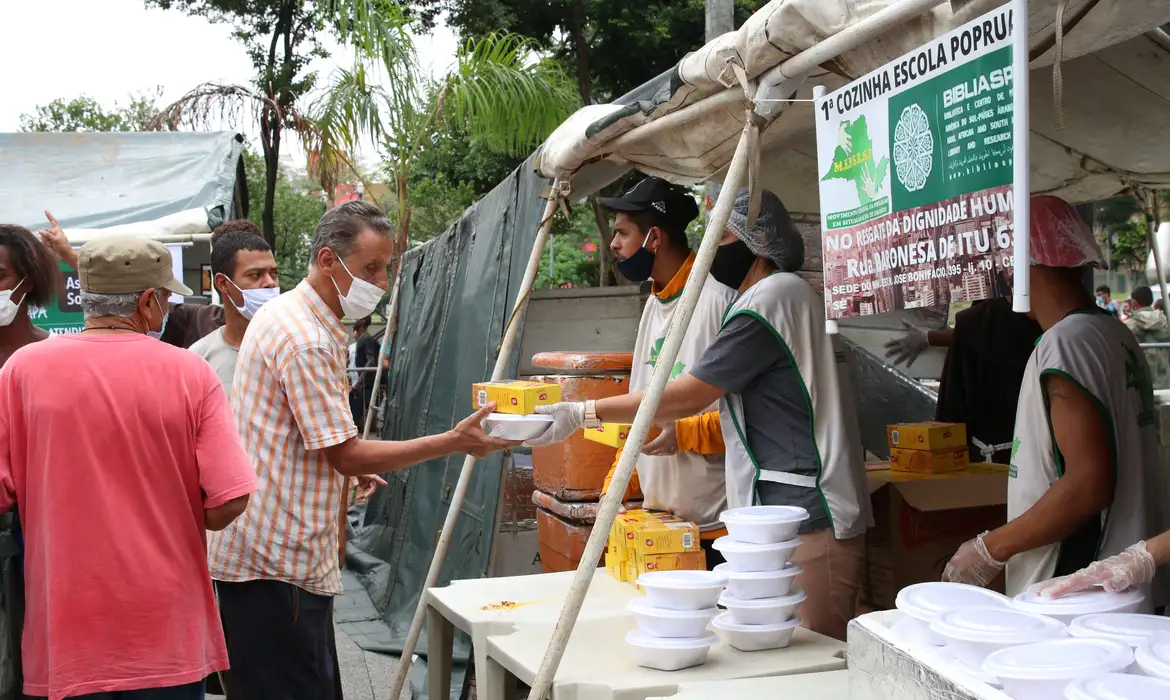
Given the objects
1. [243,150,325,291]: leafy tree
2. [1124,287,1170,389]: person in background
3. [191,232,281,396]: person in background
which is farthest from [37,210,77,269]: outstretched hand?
[243,150,325,291]: leafy tree

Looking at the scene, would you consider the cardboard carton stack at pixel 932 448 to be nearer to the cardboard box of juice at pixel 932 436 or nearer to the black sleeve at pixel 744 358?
the cardboard box of juice at pixel 932 436

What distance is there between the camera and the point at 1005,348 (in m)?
5.37

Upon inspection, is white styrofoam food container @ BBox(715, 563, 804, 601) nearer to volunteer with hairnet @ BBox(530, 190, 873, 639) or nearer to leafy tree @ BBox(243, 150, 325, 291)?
volunteer with hairnet @ BBox(530, 190, 873, 639)

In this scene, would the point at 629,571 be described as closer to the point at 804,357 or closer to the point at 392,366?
the point at 804,357

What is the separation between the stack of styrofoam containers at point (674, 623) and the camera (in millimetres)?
2830

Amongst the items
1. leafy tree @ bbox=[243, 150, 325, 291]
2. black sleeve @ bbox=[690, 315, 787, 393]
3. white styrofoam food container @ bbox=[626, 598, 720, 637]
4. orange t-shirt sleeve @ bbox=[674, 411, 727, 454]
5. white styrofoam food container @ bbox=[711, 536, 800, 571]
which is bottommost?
white styrofoam food container @ bbox=[626, 598, 720, 637]

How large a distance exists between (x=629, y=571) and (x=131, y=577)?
71.8 inches

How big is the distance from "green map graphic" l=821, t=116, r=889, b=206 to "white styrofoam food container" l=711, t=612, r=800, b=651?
124 centimetres

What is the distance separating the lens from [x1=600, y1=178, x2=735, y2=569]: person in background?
417cm

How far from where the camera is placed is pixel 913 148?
2.56 m

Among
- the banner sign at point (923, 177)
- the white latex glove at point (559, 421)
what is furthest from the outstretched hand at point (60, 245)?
the banner sign at point (923, 177)

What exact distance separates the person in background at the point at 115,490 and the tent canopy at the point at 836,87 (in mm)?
1861

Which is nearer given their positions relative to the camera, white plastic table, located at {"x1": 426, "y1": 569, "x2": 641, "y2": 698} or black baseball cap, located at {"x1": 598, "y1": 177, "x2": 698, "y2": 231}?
white plastic table, located at {"x1": 426, "y1": 569, "x2": 641, "y2": 698}

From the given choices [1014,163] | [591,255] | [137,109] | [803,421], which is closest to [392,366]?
[803,421]
